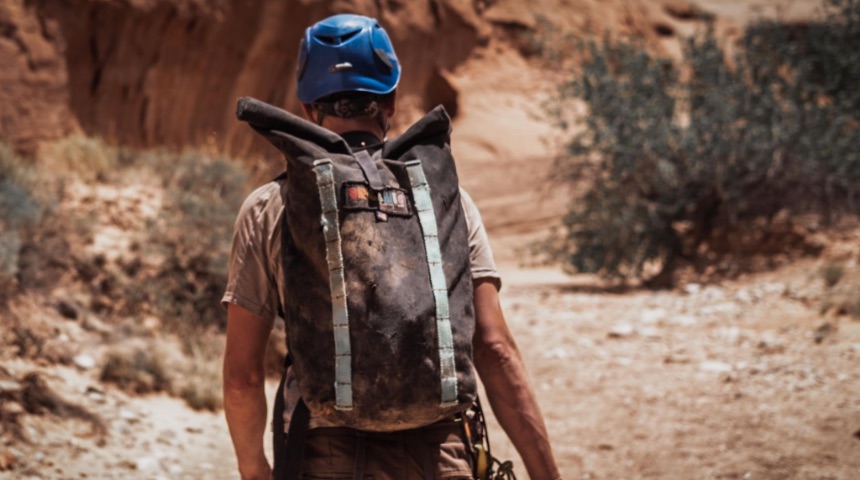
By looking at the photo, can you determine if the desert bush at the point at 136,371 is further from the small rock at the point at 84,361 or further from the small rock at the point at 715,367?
the small rock at the point at 715,367

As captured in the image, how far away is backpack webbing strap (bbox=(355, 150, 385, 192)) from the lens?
1777 mm

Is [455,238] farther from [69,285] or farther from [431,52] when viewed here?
[431,52]

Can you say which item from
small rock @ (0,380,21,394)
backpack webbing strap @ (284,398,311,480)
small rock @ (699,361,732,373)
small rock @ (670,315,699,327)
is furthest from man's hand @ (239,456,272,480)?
small rock @ (670,315,699,327)

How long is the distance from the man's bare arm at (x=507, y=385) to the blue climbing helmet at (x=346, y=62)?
0.47 m

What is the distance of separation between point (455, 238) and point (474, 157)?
15.7m

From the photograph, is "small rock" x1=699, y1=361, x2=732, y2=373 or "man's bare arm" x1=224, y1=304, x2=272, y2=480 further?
"small rock" x1=699, y1=361, x2=732, y2=373

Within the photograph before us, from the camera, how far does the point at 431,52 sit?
18.1 meters

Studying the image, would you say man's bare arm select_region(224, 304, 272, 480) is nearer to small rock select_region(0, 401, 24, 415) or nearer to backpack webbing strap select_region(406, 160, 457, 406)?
backpack webbing strap select_region(406, 160, 457, 406)

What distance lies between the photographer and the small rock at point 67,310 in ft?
20.9

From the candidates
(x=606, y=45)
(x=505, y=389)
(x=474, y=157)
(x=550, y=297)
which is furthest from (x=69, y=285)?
(x=474, y=157)

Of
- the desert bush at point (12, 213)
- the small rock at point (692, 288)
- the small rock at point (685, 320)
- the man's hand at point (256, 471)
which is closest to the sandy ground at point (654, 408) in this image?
the small rock at point (685, 320)

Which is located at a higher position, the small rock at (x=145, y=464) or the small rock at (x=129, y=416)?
the small rock at (x=129, y=416)

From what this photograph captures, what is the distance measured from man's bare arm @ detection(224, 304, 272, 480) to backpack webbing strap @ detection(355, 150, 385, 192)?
15.6 inches

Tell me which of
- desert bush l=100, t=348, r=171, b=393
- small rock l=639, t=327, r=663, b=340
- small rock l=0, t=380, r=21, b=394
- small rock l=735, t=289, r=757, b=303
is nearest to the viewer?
small rock l=0, t=380, r=21, b=394
